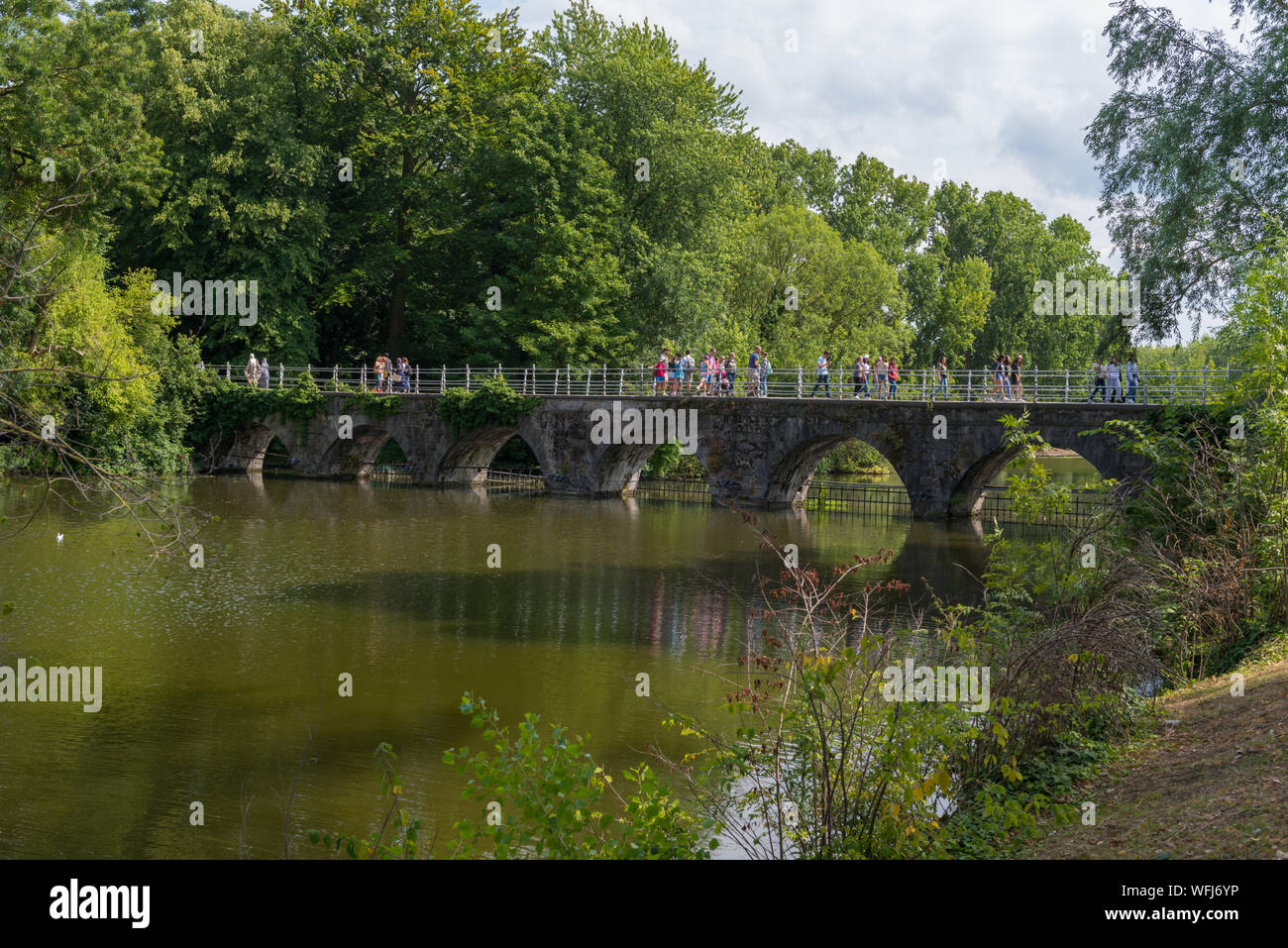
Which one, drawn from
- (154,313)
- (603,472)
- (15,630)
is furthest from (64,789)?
(154,313)

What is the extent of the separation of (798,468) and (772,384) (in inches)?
108

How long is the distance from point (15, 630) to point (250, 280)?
2824 cm

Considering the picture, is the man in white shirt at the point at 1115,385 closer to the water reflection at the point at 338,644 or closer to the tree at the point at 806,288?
the water reflection at the point at 338,644

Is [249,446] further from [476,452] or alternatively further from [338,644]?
[338,644]

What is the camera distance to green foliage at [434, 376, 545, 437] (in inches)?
1436

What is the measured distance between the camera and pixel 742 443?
106 ft

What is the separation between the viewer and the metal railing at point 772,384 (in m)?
26.2

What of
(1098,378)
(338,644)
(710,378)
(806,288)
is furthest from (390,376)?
(338,644)

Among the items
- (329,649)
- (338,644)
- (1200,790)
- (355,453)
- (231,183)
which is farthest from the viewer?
(231,183)

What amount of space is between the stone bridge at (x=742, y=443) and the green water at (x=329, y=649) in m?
2.35

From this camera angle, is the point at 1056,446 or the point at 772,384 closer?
the point at 1056,446

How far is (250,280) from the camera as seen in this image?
4122cm

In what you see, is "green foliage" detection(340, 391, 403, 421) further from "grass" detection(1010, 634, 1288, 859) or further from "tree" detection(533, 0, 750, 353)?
"grass" detection(1010, 634, 1288, 859)
